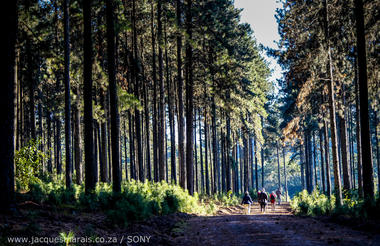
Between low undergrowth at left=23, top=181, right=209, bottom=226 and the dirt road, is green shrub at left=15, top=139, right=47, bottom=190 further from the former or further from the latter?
the dirt road

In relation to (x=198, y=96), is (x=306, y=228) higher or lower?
lower

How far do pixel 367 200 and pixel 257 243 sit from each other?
222 inches

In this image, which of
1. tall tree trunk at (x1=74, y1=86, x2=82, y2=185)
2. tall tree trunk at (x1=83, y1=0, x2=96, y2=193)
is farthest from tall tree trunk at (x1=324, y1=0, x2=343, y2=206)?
tall tree trunk at (x1=74, y1=86, x2=82, y2=185)

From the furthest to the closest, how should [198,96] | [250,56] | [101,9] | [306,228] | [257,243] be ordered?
[250,56] → [198,96] → [101,9] → [306,228] → [257,243]

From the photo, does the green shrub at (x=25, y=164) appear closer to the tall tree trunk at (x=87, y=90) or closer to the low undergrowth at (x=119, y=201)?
the low undergrowth at (x=119, y=201)

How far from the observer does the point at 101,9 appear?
55.3ft

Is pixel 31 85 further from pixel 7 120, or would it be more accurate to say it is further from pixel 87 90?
pixel 7 120

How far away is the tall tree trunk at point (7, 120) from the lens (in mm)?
7137

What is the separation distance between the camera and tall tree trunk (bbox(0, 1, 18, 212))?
23.4 ft

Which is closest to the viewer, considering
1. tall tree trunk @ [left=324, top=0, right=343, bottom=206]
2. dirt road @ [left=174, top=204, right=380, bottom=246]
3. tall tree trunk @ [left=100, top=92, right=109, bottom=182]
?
dirt road @ [left=174, top=204, right=380, bottom=246]

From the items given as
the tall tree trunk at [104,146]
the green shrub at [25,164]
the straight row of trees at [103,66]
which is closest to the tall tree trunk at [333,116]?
the straight row of trees at [103,66]

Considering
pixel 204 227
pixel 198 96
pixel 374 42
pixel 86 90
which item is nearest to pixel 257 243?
pixel 204 227

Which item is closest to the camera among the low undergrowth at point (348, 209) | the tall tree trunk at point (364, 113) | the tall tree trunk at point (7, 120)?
the tall tree trunk at point (7, 120)

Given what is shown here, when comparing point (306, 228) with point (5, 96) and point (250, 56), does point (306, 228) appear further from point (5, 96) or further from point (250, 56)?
point (250, 56)
